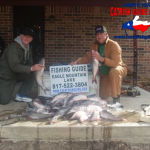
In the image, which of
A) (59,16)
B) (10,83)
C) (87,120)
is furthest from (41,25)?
(87,120)

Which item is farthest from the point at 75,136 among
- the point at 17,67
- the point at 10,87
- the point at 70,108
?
the point at 10,87

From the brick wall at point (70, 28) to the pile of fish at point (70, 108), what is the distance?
3.63m

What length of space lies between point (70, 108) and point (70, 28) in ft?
15.0

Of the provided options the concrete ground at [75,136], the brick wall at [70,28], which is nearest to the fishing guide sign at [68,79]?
the concrete ground at [75,136]

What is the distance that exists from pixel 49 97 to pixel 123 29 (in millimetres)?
4574

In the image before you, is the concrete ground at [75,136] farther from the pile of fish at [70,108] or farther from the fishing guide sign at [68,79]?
the fishing guide sign at [68,79]

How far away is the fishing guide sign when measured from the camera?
15.3ft

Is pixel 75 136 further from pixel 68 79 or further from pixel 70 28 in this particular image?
pixel 70 28

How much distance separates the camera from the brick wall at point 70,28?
25.0 feet

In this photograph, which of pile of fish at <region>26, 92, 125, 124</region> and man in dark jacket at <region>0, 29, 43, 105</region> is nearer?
pile of fish at <region>26, 92, 125, 124</region>

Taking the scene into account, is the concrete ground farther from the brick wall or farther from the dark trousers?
the brick wall

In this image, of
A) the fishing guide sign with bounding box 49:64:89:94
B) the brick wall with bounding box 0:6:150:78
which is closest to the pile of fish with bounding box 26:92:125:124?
the fishing guide sign with bounding box 49:64:89:94

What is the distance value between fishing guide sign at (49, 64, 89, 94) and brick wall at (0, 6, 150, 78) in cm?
307

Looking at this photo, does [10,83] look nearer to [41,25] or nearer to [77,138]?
[77,138]
